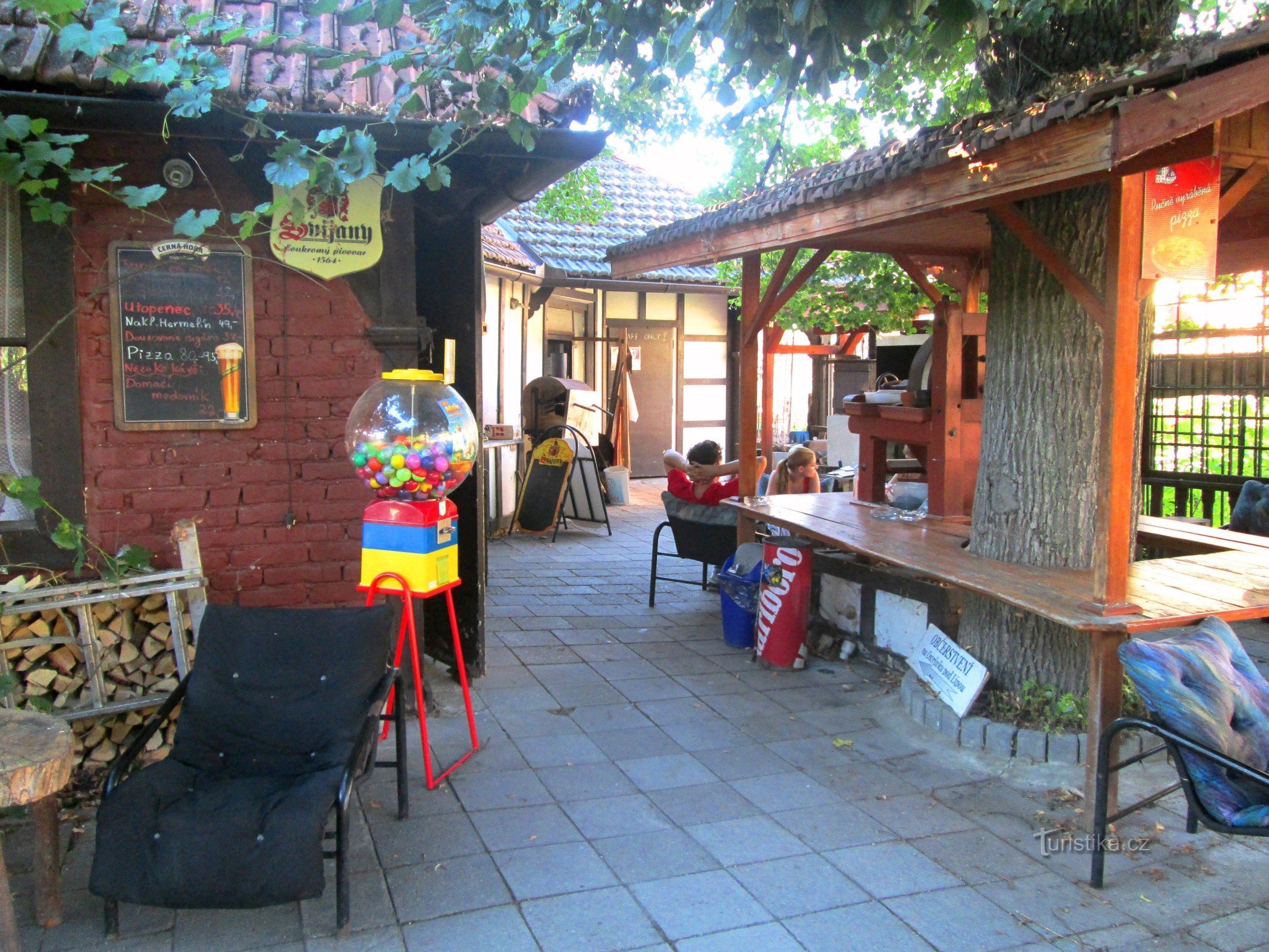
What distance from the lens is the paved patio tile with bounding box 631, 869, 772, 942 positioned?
284cm

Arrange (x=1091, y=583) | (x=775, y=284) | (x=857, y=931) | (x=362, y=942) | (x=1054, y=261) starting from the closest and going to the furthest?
1. (x=362, y=942)
2. (x=857, y=931)
3. (x=1054, y=261)
4. (x=1091, y=583)
5. (x=775, y=284)

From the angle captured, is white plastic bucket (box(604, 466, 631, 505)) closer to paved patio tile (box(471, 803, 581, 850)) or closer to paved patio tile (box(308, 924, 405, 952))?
paved patio tile (box(471, 803, 581, 850))

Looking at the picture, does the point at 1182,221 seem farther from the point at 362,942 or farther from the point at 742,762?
the point at 362,942

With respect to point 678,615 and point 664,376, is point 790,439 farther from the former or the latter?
point 678,615

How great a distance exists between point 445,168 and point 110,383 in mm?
1725

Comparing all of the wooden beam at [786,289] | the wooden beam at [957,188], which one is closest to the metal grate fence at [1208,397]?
the wooden beam at [786,289]

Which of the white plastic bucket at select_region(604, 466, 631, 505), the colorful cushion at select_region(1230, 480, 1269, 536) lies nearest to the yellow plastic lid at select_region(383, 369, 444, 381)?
the colorful cushion at select_region(1230, 480, 1269, 536)

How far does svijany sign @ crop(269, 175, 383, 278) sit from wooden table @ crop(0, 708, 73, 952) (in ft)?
6.98

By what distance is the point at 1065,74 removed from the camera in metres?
3.97

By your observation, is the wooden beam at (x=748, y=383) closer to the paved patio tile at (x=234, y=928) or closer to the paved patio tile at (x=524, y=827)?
the paved patio tile at (x=524, y=827)

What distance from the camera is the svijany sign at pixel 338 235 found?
412 centimetres

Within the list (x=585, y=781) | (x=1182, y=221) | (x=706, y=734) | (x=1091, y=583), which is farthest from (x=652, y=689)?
(x=1182, y=221)

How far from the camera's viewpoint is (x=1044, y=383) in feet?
14.2

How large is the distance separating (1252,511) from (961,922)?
16.8 feet
